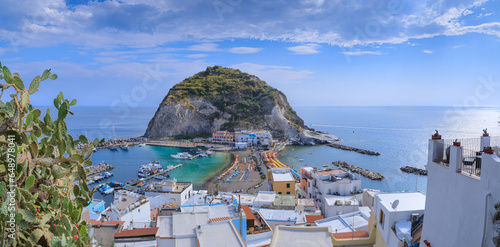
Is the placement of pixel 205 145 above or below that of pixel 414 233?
below

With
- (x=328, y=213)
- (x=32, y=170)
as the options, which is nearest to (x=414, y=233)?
(x=32, y=170)

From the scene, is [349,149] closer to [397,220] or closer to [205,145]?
[205,145]

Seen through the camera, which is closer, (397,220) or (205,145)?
(397,220)

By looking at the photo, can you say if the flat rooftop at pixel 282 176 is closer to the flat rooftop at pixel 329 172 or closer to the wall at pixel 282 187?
the wall at pixel 282 187

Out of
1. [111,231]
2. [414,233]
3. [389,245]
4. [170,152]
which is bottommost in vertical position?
[170,152]

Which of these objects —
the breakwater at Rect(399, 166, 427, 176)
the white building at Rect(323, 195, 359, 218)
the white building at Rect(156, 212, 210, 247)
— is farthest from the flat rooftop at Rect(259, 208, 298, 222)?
the breakwater at Rect(399, 166, 427, 176)

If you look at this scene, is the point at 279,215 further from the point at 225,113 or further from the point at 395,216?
the point at 225,113

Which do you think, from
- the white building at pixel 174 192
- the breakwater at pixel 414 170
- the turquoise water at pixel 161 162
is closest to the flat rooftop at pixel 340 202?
the white building at pixel 174 192
